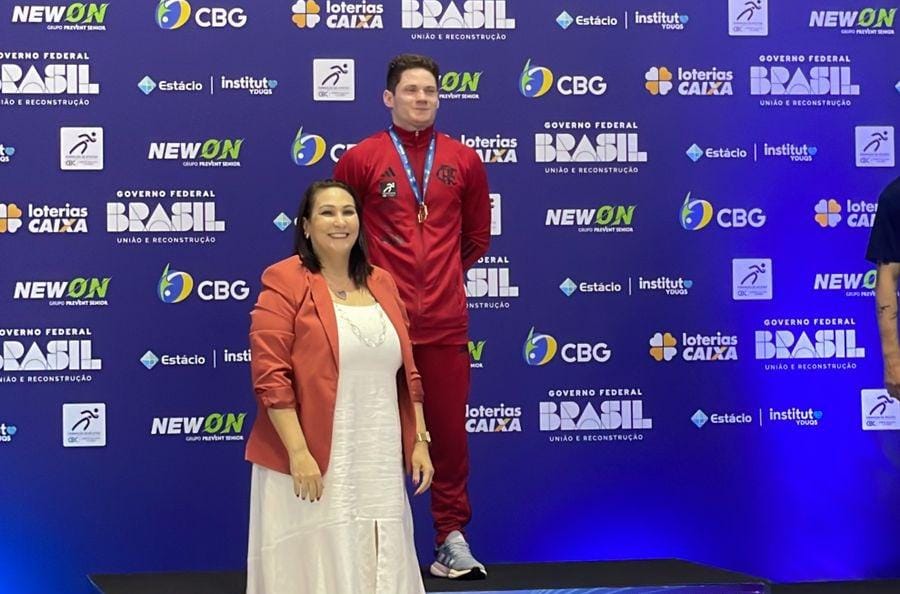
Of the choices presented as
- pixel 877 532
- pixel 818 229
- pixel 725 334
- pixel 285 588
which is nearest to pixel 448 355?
pixel 285 588

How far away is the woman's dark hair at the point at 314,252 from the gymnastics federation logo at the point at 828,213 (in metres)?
2.69

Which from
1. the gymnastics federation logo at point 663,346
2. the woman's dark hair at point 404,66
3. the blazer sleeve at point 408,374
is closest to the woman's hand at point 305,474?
the blazer sleeve at point 408,374

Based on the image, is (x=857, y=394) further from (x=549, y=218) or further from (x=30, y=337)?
(x=30, y=337)

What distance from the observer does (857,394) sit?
5.56 metres

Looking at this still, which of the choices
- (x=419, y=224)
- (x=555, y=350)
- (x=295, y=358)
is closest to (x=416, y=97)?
(x=419, y=224)

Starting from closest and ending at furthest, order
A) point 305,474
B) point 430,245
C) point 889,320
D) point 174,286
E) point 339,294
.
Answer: point 305,474
point 339,294
point 889,320
point 430,245
point 174,286

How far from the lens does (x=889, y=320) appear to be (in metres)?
3.95

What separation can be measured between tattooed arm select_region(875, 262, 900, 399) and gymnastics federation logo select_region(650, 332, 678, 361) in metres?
1.54

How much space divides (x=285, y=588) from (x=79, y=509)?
214 centimetres

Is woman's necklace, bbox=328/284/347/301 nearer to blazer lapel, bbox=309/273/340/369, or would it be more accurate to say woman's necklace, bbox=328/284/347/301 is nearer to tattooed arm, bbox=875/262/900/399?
blazer lapel, bbox=309/273/340/369

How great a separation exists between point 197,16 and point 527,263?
1.73m

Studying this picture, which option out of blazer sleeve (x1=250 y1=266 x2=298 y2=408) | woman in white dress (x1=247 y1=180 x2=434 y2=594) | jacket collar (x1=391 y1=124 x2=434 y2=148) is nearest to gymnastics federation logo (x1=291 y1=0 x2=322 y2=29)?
jacket collar (x1=391 y1=124 x2=434 y2=148)

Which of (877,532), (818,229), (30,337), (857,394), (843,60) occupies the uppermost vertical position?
(843,60)

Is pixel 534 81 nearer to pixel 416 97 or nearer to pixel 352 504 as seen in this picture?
pixel 416 97
